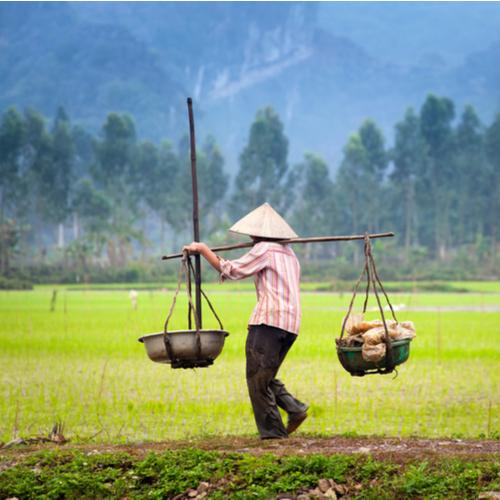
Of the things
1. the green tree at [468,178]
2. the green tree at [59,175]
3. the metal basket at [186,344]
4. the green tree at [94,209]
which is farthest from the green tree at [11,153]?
the metal basket at [186,344]

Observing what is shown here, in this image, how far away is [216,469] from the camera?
15.3ft

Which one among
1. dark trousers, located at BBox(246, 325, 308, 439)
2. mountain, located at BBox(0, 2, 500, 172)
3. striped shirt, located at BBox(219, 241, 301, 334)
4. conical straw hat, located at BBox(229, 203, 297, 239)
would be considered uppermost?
mountain, located at BBox(0, 2, 500, 172)

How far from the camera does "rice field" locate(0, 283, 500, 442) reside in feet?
26.0

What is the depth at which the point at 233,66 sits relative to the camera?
165125 millimetres

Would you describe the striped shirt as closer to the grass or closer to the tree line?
the grass

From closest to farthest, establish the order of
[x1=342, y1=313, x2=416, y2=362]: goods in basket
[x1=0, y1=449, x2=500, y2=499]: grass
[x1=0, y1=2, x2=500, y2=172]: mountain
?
[x1=0, y1=449, x2=500, y2=499]: grass, [x1=342, y1=313, x2=416, y2=362]: goods in basket, [x1=0, y1=2, x2=500, y2=172]: mountain

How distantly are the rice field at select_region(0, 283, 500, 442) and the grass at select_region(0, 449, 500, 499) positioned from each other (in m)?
1.37

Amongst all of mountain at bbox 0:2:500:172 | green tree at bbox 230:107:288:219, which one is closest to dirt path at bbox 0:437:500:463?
green tree at bbox 230:107:288:219

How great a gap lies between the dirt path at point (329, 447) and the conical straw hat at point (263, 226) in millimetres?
1214

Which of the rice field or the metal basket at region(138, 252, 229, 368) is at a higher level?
the metal basket at region(138, 252, 229, 368)

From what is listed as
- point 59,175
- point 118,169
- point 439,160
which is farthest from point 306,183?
point 59,175

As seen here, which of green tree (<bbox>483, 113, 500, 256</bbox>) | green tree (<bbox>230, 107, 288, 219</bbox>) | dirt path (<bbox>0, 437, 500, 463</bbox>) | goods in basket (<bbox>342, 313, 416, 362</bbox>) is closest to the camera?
dirt path (<bbox>0, 437, 500, 463</bbox>)

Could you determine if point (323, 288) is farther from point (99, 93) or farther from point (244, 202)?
point (99, 93)

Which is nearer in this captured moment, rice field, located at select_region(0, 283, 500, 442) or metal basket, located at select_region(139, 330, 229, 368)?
metal basket, located at select_region(139, 330, 229, 368)
